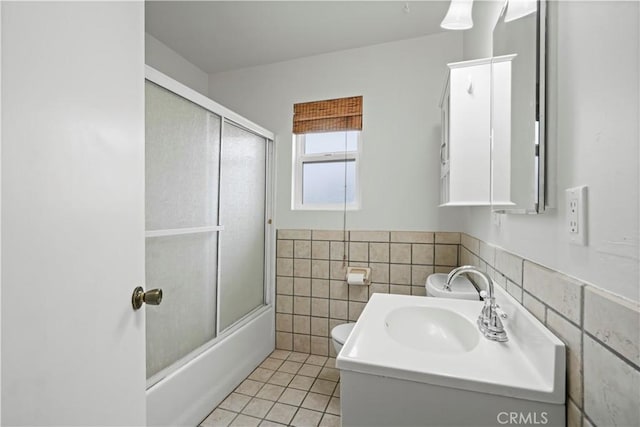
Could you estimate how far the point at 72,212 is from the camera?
647 mm

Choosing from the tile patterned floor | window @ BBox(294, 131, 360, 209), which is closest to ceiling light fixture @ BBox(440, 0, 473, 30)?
window @ BBox(294, 131, 360, 209)

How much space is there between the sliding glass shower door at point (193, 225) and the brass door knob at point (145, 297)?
1.97ft

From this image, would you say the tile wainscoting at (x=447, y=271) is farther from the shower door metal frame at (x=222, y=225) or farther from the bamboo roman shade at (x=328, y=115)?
the bamboo roman shade at (x=328, y=115)

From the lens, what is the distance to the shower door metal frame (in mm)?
1419

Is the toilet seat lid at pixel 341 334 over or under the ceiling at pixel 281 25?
under

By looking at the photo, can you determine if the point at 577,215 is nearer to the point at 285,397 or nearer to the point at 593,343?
the point at 593,343

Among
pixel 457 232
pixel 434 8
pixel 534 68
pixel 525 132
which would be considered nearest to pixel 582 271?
pixel 525 132

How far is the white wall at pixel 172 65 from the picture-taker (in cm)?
224

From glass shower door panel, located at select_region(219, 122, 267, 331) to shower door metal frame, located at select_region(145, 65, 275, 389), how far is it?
35 mm

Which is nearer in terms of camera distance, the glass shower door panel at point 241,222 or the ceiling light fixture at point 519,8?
the ceiling light fixture at point 519,8

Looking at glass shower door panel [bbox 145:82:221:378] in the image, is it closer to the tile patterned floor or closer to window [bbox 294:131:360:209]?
the tile patterned floor

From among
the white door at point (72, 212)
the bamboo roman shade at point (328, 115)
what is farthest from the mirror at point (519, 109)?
the bamboo roman shade at point (328, 115)

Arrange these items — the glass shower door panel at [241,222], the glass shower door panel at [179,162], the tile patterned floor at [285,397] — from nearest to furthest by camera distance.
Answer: the glass shower door panel at [179,162] < the tile patterned floor at [285,397] < the glass shower door panel at [241,222]

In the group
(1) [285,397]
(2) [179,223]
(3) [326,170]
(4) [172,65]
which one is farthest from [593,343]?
(4) [172,65]
